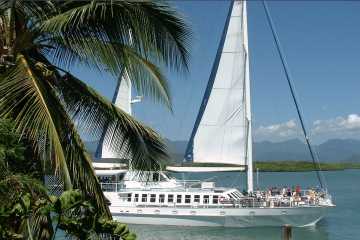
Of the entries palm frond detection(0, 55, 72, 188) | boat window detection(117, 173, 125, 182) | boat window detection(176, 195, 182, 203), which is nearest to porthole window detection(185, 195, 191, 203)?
boat window detection(176, 195, 182, 203)

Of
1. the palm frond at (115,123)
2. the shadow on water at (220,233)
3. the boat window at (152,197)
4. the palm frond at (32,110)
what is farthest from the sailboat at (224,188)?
the palm frond at (32,110)

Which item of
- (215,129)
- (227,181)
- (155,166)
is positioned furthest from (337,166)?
(155,166)

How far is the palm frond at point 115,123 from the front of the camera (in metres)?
8.50

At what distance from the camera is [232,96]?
3538cm

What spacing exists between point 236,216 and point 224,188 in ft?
7.39

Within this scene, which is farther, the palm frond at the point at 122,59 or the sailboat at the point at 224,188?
the sailboat at the point at 224,188

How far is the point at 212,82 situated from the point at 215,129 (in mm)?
2958

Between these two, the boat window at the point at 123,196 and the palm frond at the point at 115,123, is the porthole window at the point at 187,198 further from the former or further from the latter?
the palm frond at the point at 115,123

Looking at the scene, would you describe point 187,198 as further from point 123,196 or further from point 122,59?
point 122,59

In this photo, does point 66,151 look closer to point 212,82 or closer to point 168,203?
point 168,203

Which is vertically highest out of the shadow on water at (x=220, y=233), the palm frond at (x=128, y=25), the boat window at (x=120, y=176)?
the boat window at (x=120, y=176)

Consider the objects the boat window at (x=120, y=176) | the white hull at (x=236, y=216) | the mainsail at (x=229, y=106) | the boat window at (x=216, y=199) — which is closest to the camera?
the white hull at (x=236, y=216)

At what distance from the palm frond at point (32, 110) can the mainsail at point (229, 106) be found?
1052 inches

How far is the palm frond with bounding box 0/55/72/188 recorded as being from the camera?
7.22 m
